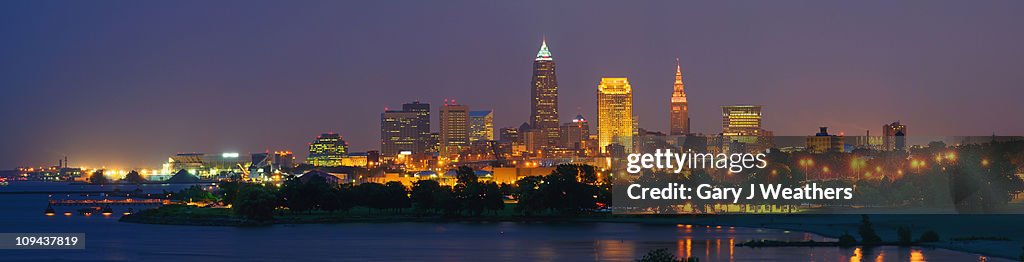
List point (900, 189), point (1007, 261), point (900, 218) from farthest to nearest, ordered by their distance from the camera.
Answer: point (900, 189), point (900, 218), point (1007, 261)

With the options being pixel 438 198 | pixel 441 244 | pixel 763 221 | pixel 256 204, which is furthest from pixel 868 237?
pixel 256 204

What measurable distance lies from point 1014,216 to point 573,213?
37.1m

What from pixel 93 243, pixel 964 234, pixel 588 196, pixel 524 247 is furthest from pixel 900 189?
pixel 93 243

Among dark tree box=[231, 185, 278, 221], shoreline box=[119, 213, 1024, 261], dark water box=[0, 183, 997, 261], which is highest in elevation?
dark tree box=[231, 185, 278, 221]

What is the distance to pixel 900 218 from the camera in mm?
114000

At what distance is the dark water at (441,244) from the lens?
3447 inches

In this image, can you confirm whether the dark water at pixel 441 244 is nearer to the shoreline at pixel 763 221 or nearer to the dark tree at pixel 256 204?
the shoreline at pixel 763 221

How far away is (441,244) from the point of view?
3925 inches

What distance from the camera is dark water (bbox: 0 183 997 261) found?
287 feet

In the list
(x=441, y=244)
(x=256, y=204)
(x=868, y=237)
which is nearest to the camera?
(x=868, y=237)

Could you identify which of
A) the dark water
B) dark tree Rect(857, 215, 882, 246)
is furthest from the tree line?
dark tree Rect(857, 215, 882, 246)

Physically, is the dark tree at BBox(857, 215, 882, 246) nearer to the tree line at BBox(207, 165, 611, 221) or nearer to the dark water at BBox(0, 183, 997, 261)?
the dark water at BBox(0, 183, 997, 261)

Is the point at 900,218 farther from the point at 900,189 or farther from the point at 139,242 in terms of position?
the point at 139,242

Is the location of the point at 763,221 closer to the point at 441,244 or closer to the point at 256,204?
the point at 441,244
